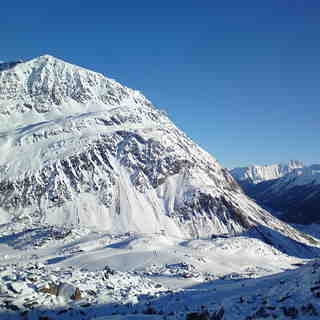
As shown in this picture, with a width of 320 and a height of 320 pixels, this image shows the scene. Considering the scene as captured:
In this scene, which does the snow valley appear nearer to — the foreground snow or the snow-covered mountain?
the foreground snow

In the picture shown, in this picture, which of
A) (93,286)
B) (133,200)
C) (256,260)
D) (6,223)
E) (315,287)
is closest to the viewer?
(315,287)

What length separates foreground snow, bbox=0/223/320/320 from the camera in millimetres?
16109

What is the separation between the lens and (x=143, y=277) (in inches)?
1603

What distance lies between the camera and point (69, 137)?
11850 cm

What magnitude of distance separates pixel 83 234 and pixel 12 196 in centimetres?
3117

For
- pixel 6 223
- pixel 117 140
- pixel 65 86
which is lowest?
pixel 6 223

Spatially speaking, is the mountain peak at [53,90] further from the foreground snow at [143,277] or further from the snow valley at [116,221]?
the foreground snow at [143,277]

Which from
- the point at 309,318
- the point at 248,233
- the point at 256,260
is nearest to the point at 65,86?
the point at 248,233

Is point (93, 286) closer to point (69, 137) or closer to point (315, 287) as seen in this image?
point (315, 287)

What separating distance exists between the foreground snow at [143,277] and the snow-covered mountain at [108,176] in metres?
13.5

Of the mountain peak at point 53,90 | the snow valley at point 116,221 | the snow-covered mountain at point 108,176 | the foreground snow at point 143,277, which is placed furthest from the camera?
the mountain peak at point 53,90

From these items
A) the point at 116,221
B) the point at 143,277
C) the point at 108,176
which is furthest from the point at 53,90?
the point at 143,277

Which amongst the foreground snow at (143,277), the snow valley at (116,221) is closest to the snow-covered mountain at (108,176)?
the snow valley at (116,221)

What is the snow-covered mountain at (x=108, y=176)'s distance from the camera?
94.4 m
